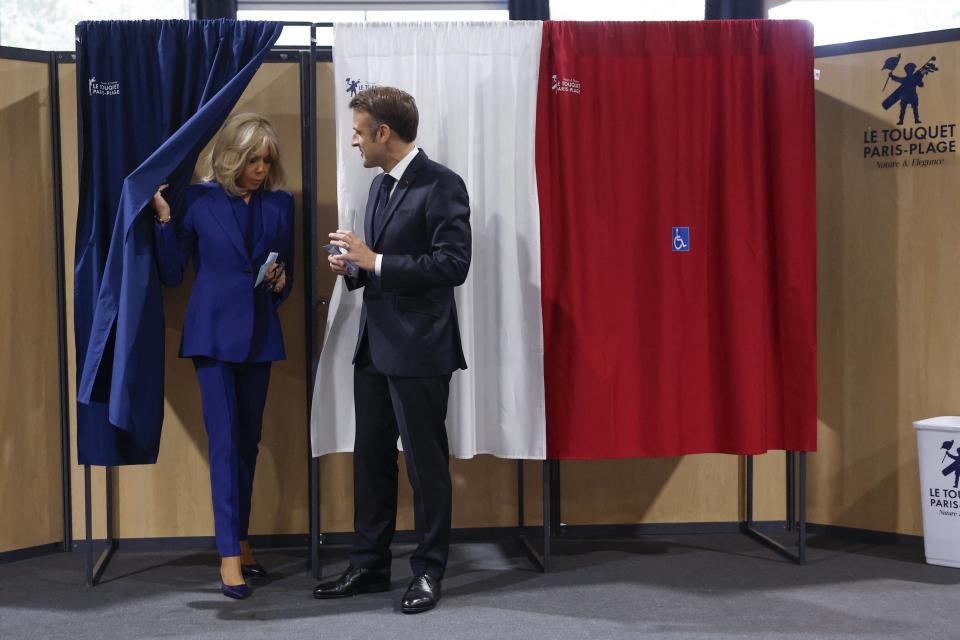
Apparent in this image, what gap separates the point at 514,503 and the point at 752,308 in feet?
4.30

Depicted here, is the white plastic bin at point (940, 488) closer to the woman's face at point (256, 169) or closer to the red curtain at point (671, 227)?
the red curtain at point (671, 227)

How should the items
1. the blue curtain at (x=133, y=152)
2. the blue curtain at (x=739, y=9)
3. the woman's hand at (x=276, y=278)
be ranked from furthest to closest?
the blue curtain at (x=739, y=9)
the woman's hand at (x=276, y=278)
the blue curtain at (x=133, y=152)

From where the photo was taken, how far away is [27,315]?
354 centimetres

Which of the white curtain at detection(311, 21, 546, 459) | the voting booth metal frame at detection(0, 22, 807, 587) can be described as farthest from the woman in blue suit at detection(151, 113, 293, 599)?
the white curtain at detection(311, 21, 546, 459)

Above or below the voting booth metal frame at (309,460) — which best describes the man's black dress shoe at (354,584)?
below

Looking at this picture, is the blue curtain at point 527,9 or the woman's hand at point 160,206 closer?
the woman's hand at point 160,206

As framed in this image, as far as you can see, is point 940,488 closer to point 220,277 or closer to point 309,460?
point 309,460

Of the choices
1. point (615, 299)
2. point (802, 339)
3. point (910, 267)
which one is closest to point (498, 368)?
point (615, 299)

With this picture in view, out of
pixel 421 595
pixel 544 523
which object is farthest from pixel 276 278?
pixel 544 523

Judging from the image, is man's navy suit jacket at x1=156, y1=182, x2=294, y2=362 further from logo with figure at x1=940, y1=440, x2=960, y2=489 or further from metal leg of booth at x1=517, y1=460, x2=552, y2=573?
logo with figure at x1=940, y1=440, x2=960, y2=489

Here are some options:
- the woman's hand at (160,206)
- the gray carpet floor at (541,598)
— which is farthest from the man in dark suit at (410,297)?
the woman's hand at (160,206)

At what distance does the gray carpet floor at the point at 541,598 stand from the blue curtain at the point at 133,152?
524mm

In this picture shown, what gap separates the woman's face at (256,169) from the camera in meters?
3.13

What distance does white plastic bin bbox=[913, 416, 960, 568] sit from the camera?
3365 millimetres
